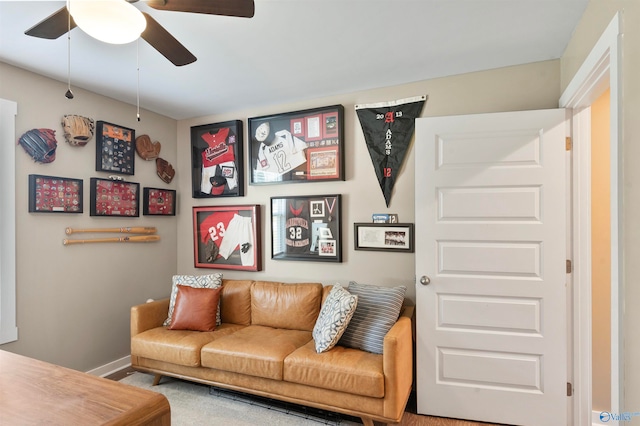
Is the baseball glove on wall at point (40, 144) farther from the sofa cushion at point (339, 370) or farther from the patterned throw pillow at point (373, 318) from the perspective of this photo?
the patterned throw pillow at point (373, 318)

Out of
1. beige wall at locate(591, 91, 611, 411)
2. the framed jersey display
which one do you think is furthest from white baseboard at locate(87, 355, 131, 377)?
beige wall at locate(591, 91, 611, 411)

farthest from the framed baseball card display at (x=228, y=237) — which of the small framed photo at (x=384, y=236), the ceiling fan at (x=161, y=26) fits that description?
the ceiling fan at (x=161, y=26)

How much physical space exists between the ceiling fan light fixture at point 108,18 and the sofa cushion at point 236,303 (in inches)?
90.3

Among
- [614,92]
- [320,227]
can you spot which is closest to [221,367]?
[320,227]

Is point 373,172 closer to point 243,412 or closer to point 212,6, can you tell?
point 212,6

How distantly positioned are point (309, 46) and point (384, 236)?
159cm

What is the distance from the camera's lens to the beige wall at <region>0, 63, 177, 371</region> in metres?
2.54

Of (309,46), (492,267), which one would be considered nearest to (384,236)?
(492,267)

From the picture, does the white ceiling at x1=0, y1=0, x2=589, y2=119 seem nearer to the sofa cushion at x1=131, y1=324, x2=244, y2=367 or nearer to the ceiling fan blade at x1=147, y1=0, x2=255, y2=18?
the ceiling fan blade at x1=147, y1=0, x2=255, y2=18

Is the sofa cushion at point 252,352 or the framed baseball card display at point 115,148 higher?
the framed baseball card display at point 115,148

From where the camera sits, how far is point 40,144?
261cm

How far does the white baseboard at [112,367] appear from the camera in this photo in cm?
300

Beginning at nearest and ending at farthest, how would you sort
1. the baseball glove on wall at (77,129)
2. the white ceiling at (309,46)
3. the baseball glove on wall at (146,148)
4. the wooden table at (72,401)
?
the wooden table at (72,401) < the white ceiling at (309,46) < the baseball glove on wall at (77,129) < the baseball glove on wall at (146,148)

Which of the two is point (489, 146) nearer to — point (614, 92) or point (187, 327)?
point (614, 92)
